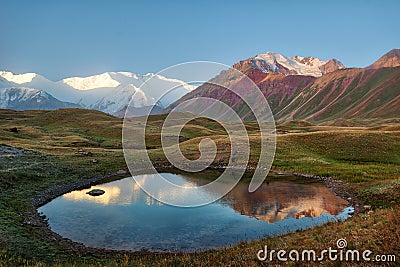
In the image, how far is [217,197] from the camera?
4297cm

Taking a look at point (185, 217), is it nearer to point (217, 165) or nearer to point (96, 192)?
point (96, 192)

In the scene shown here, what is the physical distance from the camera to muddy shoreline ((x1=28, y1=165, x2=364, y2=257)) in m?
25.1

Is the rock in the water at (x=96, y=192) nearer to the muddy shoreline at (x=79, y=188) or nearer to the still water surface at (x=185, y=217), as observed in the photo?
the still water surface at (x=185, y=217)

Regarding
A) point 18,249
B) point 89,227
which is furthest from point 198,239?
point 18,249

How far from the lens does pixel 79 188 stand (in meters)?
48.4

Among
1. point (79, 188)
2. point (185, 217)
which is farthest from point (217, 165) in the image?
point (185, 217)

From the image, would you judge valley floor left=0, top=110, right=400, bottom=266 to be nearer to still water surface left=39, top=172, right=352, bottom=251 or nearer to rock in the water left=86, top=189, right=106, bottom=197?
still water surface left=39, top=172, right=352, bottom=251

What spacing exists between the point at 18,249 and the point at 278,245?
19417 millimetres

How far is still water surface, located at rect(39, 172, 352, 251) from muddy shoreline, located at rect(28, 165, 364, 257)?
971 millimetres

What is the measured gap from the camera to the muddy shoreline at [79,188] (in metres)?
25.1

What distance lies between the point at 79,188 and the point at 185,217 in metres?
22.9

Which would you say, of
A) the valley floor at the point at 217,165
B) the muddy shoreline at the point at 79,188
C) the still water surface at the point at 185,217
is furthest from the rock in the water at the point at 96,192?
the valley floor at the point at 217,165

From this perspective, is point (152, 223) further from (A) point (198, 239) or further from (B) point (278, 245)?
(B) point (278, 245)

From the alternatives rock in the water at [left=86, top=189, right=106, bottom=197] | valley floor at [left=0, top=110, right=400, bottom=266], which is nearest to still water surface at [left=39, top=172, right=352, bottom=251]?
rock in the water at [left=86, top=189, right=106, bottom=197]
